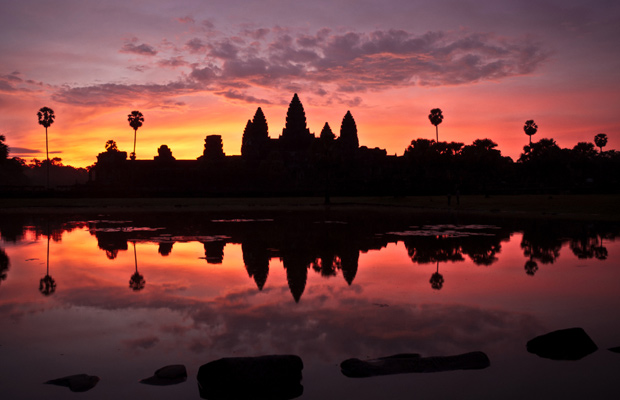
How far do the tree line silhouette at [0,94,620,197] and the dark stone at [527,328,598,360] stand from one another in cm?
4219

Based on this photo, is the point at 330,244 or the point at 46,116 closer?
the point at 330,244

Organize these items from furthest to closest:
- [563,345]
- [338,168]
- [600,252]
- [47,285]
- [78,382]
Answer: [338,168]
[600,252]
[47,285]
[563,345]
[78,382]

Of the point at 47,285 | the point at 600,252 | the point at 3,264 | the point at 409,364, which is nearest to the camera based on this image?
the point at 409,364

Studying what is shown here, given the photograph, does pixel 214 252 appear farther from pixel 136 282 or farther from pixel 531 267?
pixel 531 267

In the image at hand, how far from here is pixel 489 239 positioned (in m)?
15.9

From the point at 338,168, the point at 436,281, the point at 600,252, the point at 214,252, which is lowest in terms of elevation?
the point at 436,281

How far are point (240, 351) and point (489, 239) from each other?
1253cm

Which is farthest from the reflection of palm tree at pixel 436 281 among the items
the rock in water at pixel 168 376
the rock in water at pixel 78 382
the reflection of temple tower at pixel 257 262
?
the rock in water at pixel 78 382

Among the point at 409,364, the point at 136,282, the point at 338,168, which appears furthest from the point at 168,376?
the point at 338,168

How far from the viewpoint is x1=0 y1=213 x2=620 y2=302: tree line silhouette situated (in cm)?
1014

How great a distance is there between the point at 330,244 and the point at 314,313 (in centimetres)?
773

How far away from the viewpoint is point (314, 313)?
675 centimetres

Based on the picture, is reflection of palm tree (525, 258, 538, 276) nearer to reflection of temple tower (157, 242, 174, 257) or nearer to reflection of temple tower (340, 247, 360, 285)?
reflection of temple tower (340, 247, 360, 285)

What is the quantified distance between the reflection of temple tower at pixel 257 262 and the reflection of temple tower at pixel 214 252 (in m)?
0.57
